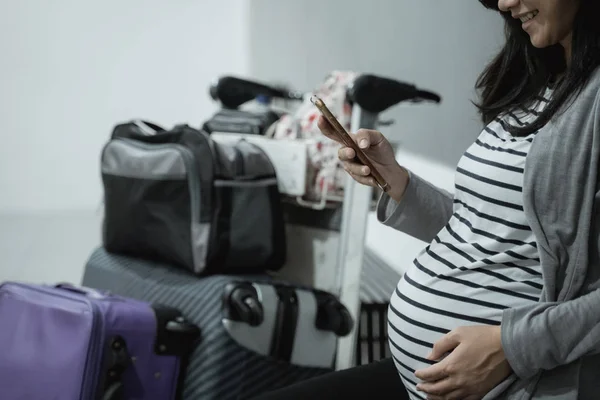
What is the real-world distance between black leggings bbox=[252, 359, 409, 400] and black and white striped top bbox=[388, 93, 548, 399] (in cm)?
6

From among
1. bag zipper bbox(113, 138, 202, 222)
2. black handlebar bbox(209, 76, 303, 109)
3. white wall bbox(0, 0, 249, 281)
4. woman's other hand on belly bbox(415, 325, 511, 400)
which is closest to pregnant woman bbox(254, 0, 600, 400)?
woman's other hand on belly bbox(415, 325, 511, 400)

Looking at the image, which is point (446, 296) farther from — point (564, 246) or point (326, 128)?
point (326, 128)

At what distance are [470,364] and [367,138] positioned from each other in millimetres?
309

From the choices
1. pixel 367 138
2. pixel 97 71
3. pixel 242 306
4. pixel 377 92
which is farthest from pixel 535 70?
pixel 97 71

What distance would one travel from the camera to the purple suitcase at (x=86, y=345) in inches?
47.3

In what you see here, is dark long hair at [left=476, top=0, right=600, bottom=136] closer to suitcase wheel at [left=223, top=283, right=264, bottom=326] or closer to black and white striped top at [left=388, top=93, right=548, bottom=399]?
black and white striped top at [left=388, top=93, right=548, bottom=399]

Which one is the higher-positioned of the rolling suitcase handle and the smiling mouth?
the smiling mouth

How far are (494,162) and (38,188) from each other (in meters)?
1.90

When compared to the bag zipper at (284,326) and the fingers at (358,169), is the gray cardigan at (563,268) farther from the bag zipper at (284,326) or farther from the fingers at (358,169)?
the bag zipper at (284,326)

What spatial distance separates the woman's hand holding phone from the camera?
0.84 meters

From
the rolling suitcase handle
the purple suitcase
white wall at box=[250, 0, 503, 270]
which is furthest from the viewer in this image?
white wall at box=[250, 0, 503, 270]

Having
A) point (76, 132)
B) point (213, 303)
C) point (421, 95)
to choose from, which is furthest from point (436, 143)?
point (76, 132)

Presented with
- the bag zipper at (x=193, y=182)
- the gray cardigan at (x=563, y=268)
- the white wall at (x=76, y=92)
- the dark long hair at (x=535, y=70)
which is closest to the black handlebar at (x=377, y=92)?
the bag zipper at (x=193, y=182)

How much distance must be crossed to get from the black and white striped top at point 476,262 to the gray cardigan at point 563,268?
41 millimetres
